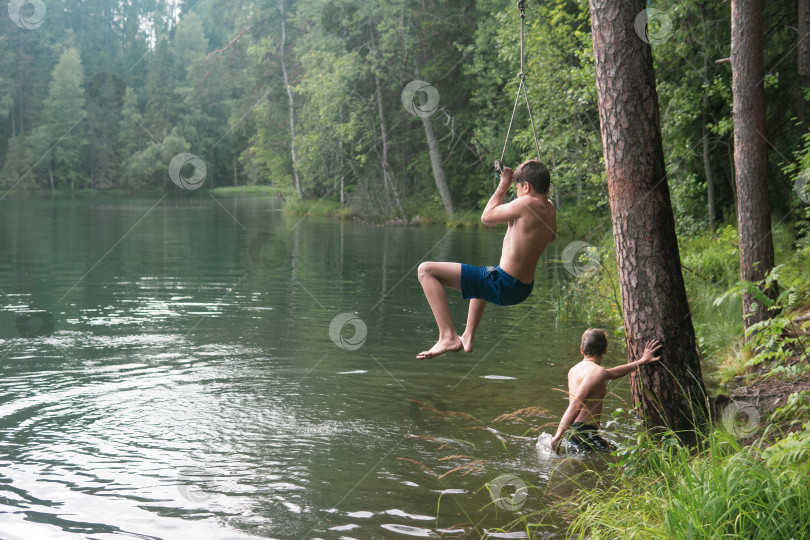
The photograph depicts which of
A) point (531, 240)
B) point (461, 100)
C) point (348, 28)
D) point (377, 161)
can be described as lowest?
point (531, 240)

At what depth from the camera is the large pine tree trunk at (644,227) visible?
6.49 meters

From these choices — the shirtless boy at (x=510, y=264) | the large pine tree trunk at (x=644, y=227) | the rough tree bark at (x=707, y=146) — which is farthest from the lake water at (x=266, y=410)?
the rough tree bark at (x=707, y=146)

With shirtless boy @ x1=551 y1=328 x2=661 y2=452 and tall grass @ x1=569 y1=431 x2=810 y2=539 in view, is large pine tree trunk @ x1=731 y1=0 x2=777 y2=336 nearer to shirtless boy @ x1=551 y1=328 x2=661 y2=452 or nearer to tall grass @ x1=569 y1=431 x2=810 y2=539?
shirtless boy @ x1=551 y1=328 x2=661 y2=452

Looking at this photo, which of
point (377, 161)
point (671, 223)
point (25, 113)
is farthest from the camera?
point (25, 113)

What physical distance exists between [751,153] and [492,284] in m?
4.96

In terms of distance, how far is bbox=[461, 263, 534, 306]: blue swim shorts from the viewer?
6738 millimetres

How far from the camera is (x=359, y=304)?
1634cm

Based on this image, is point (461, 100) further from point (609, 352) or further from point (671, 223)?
point (671, 223)

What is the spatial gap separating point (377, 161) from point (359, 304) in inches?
1195

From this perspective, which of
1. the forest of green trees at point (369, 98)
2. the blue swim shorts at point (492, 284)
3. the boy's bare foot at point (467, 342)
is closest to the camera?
the blue swim shorts at point (492, 284)

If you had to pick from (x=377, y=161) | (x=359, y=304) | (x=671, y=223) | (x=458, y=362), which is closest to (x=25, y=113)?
(x=377, y=161)

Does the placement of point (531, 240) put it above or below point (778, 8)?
below

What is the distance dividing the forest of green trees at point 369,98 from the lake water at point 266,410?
4748 millimetres

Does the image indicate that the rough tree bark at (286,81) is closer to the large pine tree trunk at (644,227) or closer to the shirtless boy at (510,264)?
the shirtless boy at (510,264)
